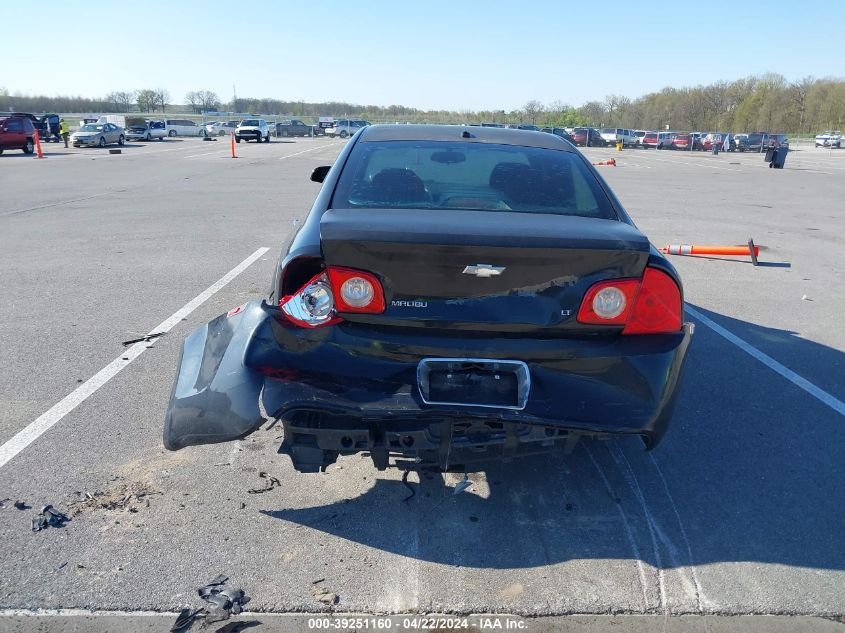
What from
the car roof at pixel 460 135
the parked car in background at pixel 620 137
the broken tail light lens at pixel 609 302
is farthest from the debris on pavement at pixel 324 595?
the parked car in background at pixel 620 137

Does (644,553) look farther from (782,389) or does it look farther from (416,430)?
(782,389)

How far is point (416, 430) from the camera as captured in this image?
285cm

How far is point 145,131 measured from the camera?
168ft

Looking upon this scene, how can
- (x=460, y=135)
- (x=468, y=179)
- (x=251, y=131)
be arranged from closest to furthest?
(x=468, y=179)
(x=460, y=135)
(x=251, y=131)

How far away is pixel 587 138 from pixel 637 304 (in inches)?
2347

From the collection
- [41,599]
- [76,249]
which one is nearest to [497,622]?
A: [41,599]

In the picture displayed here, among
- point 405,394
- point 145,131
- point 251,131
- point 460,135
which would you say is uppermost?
point 460,135

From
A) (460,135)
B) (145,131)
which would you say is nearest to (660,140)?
(145,131)

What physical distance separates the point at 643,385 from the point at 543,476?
920mm

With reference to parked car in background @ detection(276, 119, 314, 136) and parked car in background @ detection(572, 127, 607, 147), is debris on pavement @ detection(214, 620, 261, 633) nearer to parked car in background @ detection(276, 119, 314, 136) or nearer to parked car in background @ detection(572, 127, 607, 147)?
parked car in background @ detection(572, 127, 607, 147)

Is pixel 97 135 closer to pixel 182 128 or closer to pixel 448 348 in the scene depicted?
pixel 182 128

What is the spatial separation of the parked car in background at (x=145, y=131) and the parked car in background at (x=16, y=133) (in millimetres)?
20315

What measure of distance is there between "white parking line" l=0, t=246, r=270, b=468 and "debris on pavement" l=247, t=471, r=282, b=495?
1328 mm

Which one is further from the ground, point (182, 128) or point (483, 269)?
point (483, 269)
